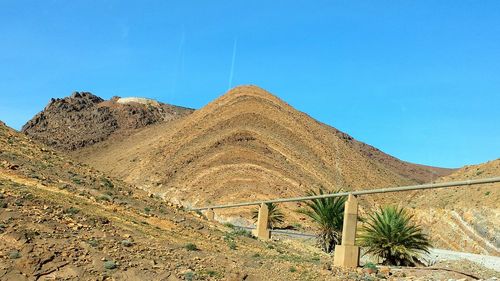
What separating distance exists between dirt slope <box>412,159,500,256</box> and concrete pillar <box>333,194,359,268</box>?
18361 mm

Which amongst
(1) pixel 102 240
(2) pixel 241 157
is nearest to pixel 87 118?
(2) pixel 241 157

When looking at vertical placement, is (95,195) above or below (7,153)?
below

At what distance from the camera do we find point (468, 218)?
32500mm

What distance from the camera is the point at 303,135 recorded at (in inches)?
2891

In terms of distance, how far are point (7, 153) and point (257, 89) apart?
71559 mm

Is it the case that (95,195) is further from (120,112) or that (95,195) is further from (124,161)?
(120,112)

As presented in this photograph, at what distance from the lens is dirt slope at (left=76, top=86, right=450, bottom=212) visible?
52375 mm

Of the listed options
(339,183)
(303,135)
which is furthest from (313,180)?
(303,135)

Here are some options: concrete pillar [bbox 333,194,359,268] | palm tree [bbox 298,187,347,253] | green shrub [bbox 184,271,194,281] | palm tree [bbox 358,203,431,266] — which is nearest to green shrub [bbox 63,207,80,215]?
green shrub [bbox 184,271,194,281]

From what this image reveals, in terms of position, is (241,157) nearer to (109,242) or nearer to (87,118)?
(109,242)

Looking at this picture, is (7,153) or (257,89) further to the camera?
(257,89)

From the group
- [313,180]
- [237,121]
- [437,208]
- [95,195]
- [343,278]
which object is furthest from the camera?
[237,121]

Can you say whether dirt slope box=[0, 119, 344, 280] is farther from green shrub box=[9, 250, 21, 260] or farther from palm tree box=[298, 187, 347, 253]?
palm tree box=[298, 187, 347, 253]

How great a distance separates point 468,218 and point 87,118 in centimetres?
9422
